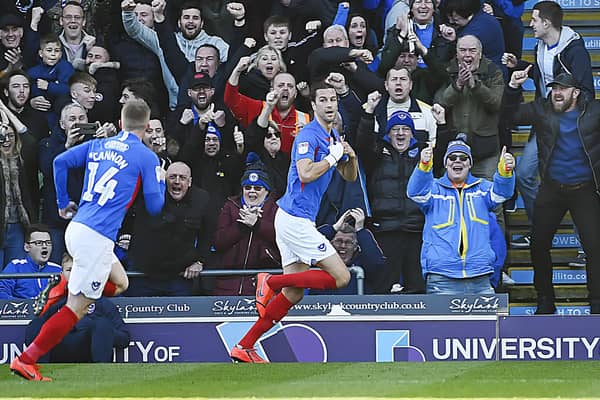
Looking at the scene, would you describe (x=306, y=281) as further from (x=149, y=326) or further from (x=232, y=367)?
(x=149, y=326)

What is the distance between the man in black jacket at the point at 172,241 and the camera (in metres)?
12.2

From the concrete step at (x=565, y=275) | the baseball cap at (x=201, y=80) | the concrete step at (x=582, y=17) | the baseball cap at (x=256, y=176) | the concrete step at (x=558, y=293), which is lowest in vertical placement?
the concrete step at (x=558, y=293)

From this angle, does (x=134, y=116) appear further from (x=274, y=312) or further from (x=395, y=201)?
(x=395, y=201)

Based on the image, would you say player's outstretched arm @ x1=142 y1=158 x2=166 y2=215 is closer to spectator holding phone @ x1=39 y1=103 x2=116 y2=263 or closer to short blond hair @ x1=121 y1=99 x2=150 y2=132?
short blond hair @ x1=121 y1=99 x2=150 y2=132

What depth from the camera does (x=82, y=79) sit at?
13.0m

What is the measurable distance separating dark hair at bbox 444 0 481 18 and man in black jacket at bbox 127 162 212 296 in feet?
10.8

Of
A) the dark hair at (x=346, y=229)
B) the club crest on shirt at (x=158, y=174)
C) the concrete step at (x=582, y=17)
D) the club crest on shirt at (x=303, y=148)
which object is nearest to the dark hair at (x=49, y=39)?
the dark hair at (x=346, y=229)

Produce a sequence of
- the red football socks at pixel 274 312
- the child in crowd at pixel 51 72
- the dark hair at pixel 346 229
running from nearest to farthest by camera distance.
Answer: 1. the red football socks at pixel 274 312
2. the dark hair at pixel 346 229
3. the child in crowd at pixel 51 72

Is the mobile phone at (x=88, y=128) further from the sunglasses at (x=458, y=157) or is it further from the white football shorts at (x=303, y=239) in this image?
the sunglasses at (x=458, y=157)

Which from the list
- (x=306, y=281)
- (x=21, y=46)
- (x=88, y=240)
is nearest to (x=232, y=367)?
(x=306, y=281)

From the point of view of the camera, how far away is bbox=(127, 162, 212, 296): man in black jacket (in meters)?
12.2

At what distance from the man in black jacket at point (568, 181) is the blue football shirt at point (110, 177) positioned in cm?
474

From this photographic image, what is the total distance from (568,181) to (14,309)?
5.53 m

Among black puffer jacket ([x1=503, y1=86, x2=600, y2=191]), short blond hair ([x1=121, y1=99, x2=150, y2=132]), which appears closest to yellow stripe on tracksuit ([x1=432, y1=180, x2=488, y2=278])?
black puffer jacket ([x1=503, y1=86, x2=600, y2=191])
